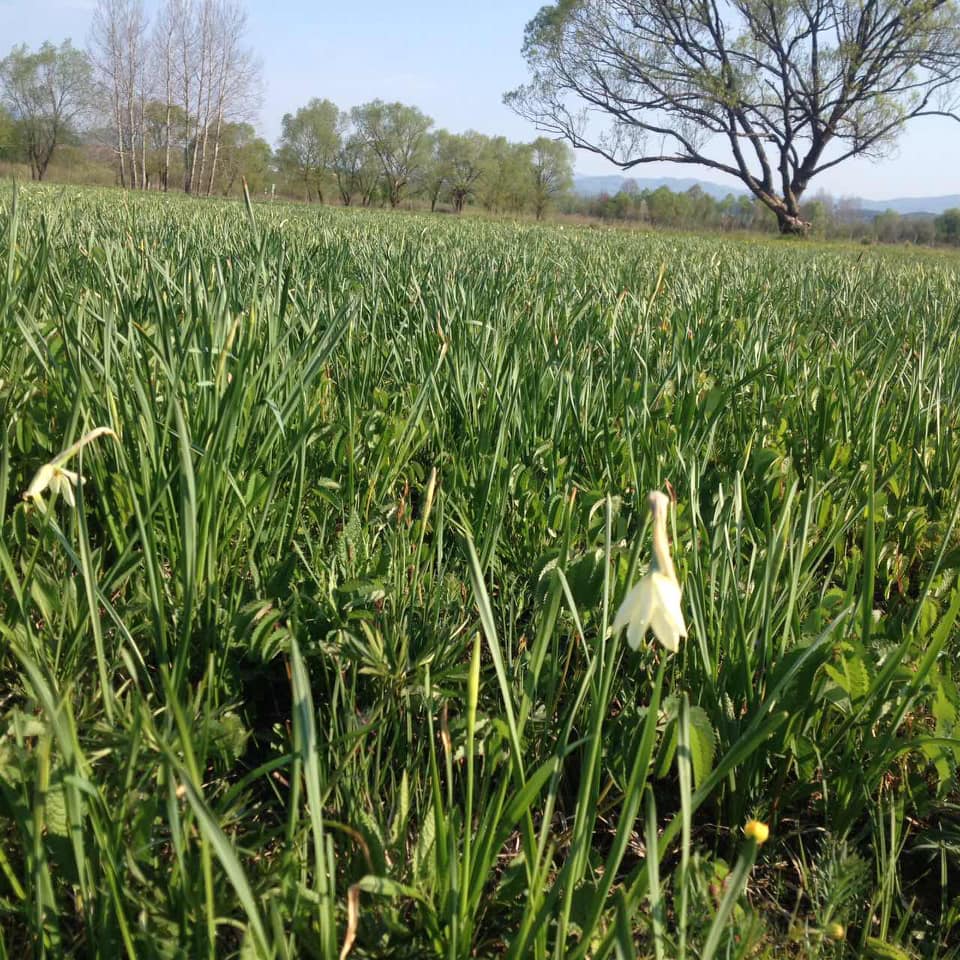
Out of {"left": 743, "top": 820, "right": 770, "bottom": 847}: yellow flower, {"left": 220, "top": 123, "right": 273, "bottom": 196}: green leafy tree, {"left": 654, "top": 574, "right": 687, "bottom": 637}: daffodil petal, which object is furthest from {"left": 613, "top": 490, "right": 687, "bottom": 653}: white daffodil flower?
{"left": 220, "top": 123, "right": 273, "bottom": 196}: green leafy tree

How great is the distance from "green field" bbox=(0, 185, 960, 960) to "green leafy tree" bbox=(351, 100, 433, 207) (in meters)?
58.5

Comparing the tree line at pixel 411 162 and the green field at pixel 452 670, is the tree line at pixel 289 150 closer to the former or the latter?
→ the tree line at pixel 411 162

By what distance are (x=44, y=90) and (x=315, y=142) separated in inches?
704

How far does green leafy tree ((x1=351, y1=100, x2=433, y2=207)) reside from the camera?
56.4m

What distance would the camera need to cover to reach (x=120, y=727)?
2.59 feet

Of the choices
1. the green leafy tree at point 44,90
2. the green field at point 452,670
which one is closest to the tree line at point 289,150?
the green leafy tree at point 44,90

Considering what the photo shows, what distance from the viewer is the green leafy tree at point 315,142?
57.5 meters

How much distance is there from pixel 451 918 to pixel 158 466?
2.27ft

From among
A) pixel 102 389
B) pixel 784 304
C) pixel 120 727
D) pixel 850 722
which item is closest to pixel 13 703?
pixel 120 727

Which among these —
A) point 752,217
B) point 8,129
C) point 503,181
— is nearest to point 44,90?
point 8,129

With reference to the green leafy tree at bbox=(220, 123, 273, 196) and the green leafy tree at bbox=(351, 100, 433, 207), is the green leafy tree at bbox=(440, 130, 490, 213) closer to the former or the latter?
the green leafy tree at bbox=(351, 100, 433, 207)

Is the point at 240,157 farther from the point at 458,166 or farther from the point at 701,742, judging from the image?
the point at 701,742

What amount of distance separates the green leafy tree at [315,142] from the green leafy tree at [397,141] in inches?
96.9

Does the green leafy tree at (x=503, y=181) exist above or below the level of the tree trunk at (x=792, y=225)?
above
